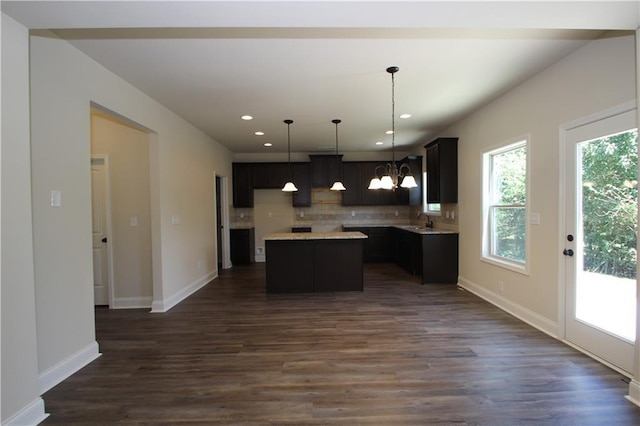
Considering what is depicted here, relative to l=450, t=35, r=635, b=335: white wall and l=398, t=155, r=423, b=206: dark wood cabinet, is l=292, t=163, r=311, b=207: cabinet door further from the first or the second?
l=450, t=35, r=635, b=335: white wall

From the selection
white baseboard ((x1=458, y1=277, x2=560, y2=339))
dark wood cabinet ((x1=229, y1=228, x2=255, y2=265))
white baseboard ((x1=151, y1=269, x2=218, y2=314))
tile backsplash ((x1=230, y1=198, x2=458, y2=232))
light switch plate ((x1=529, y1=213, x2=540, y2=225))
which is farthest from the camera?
tile backsplash ((x1=230, y1=198, x2=458, y2=232))

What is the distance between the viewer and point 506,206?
12.5 feet

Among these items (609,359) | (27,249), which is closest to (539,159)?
(609,359)

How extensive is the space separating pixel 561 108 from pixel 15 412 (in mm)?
4883

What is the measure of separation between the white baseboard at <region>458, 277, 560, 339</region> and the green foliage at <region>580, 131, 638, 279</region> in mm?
757

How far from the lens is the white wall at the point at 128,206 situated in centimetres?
391

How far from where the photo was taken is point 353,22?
1811mm

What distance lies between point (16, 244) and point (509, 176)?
482cm

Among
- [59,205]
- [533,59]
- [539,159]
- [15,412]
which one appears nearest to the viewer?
[15,412]

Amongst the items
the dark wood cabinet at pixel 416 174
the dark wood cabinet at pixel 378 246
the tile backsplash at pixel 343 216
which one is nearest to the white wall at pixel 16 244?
the tile backsplash at pixel 343 216

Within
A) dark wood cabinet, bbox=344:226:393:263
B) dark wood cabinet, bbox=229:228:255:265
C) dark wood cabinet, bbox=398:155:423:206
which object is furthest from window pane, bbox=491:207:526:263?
dark wood cabinet, bbox=229:228:255:265

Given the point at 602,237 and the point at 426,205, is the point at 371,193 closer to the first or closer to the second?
the point at 426,205

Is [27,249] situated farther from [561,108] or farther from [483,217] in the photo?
[483,217]

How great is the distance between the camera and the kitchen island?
4.61 metres
